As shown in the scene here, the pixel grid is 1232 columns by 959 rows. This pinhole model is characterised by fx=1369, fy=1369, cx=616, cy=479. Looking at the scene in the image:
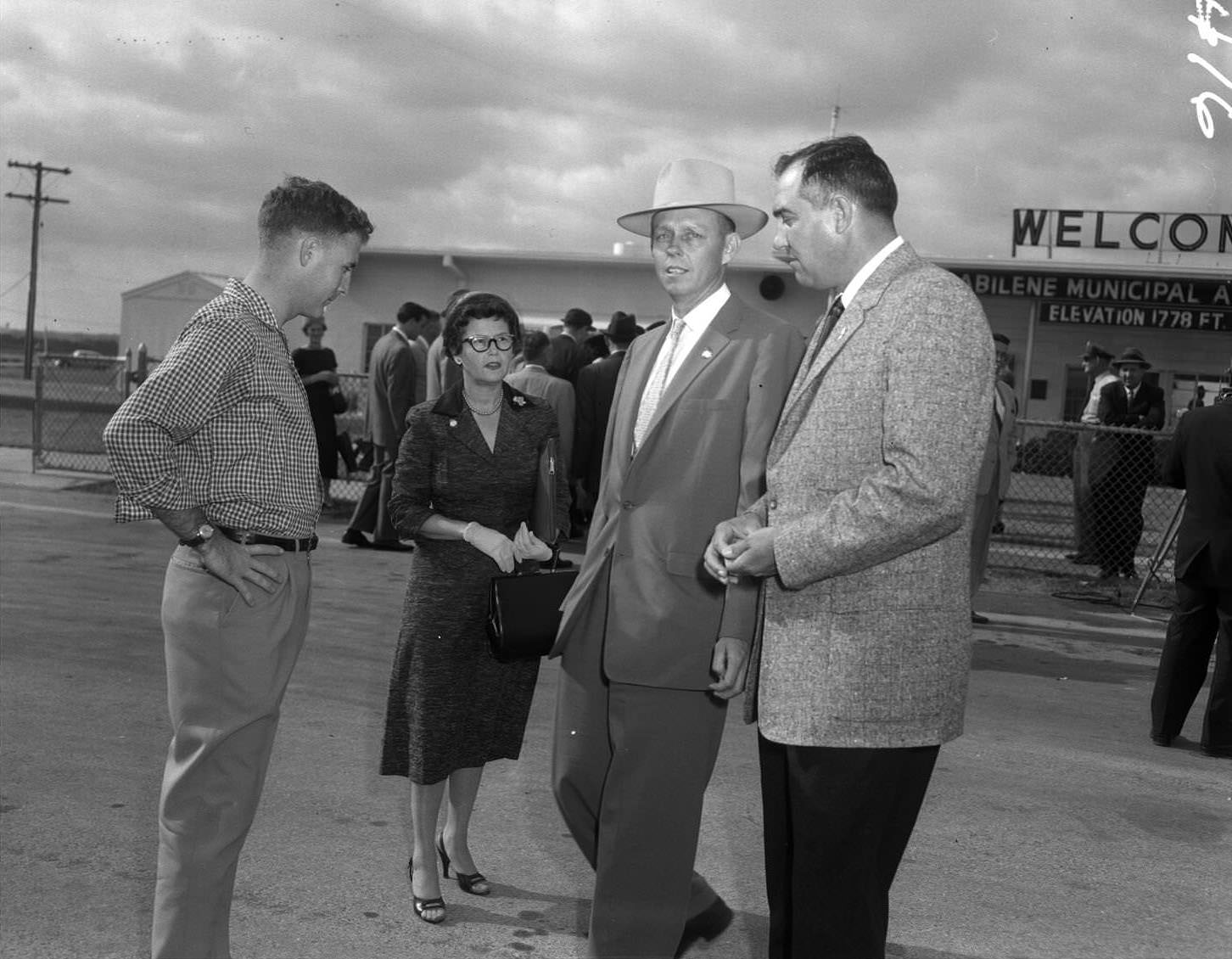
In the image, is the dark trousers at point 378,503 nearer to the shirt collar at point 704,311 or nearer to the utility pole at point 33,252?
the shirt collar at point 704,311

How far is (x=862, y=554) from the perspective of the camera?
2518mm

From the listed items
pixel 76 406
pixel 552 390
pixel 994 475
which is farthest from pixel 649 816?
pixel 76 406

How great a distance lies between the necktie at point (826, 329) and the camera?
2881mm

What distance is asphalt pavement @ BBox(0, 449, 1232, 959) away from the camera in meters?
4.14

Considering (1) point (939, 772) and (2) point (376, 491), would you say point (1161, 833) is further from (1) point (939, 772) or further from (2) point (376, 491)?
(2) point (376, 491)

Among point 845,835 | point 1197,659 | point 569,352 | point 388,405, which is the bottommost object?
point 1197,659

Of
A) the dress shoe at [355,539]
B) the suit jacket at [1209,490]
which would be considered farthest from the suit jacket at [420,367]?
the suit jacket at [1209,490]

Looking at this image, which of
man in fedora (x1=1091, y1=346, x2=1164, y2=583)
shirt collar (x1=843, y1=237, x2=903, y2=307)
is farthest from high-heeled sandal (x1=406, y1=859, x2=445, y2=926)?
man in fedora (x1=1091, y1=346, x2=1164, y2=583)

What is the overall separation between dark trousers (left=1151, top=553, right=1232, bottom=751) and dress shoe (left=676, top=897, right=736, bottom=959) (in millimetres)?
3623

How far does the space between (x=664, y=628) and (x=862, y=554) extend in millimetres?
997

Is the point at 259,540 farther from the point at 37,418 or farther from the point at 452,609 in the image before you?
the point at 37,418

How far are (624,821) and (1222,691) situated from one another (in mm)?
4311

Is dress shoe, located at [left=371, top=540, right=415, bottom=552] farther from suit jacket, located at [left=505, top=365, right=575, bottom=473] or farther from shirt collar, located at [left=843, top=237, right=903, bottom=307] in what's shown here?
shirt collar, located at [left=843, top=237, right=903, bottom=307]

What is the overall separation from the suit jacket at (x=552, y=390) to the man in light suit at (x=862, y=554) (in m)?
6.55
